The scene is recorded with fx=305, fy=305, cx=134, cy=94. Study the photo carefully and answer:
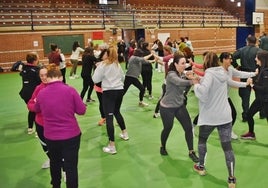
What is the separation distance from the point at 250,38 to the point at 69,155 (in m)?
4.58

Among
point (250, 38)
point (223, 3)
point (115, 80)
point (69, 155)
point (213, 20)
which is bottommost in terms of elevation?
point (69, 155)

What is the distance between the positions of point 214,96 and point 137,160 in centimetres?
181

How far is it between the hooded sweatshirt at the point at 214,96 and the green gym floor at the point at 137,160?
93 cm

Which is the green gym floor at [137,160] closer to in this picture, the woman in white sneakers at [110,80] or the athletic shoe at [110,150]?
the athletic shoe at [110,150]

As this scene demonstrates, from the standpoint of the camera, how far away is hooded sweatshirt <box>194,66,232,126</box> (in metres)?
3.54

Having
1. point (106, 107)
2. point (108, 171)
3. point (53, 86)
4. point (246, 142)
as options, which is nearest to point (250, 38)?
point (246, 142)

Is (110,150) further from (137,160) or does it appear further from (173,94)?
(173,94)

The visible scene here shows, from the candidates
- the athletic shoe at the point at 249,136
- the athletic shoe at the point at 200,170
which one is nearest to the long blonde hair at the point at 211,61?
the athletic shoe at the point at 200,170

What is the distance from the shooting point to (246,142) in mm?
5387

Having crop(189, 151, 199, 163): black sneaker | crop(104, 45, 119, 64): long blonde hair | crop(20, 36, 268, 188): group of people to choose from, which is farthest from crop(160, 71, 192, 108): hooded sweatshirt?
crop(104, 45, 119, 64): long blonde hair

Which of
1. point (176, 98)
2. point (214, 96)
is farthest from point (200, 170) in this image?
point (214, 96)

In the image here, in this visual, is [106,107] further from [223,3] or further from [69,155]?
[223,3]

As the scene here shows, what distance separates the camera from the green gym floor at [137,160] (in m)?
4.08

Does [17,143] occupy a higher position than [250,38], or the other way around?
[250,38]
